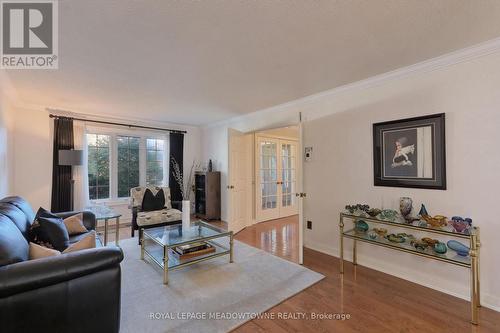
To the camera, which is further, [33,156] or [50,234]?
[33,156]

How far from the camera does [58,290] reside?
1406 mm

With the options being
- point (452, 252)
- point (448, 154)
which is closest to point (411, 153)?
point (448, 154)

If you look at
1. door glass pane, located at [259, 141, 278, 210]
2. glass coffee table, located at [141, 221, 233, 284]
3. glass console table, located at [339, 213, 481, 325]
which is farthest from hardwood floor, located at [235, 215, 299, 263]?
glass console table, located at [339, 213, 481, 325]

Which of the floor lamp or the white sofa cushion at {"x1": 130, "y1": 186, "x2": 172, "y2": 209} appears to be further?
the white sofa cushion at {"x1": 130, "y1": 186, "x2": 172, "y2": 209}

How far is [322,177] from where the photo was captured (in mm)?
3477

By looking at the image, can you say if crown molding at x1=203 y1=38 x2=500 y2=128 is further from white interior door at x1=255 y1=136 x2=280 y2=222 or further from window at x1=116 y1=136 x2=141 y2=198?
window at x1=116 y1=136 x2=141 y2=198

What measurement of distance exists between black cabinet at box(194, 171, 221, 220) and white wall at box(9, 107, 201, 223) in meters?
2.82

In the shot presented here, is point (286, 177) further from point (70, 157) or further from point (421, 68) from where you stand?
point (70, 157)

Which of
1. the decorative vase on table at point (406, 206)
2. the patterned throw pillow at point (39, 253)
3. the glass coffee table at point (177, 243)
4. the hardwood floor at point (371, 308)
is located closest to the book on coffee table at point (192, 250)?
the glass coffee table at point (177, 243)

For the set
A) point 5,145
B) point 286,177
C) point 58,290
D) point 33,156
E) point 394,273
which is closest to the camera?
point 58,290

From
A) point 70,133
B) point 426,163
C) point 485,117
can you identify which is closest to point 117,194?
point 70,133

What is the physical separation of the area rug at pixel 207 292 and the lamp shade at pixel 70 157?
2003 mm

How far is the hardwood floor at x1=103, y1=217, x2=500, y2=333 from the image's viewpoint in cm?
187

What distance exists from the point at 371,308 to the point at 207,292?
156cm
